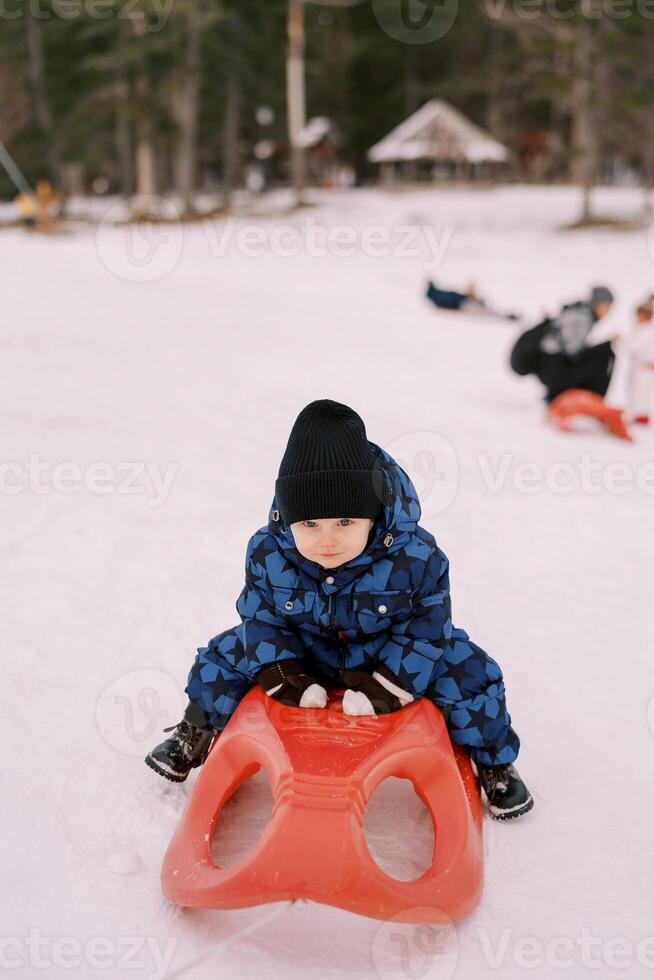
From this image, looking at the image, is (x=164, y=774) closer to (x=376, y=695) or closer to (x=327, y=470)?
(x=376, y=695)

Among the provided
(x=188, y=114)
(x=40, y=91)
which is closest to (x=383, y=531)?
(x=188, y=114)

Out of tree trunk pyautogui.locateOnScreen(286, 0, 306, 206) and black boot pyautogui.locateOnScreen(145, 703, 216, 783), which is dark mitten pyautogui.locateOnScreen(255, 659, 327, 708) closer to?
black boot pyautogui.locateOnScreen(145, 703, 216, 783)

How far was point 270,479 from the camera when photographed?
15.4 feet

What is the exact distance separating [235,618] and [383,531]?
1.29 metres

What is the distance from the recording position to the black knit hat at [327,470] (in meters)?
2.01

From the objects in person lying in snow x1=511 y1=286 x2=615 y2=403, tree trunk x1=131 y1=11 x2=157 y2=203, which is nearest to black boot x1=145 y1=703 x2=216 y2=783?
person lying in snow x1=511 y1=286 x2=615 y2=403

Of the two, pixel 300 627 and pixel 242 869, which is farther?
pixel 300 627

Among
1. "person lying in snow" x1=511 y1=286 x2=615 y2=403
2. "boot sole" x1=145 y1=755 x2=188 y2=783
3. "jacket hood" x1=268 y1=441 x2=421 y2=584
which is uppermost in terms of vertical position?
"jacket hood" x1=268 y1=441 x2=421 y2=584

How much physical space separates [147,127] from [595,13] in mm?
11113

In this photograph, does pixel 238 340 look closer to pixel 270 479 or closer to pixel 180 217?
pixel 270 479

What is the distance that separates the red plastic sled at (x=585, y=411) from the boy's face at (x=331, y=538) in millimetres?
4593

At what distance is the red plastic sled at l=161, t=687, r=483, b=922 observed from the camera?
67.4 inches

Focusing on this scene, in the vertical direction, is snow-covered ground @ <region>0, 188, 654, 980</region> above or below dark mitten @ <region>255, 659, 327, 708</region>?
below

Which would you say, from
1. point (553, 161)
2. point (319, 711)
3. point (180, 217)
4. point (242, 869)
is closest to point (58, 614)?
point (319, 711)
